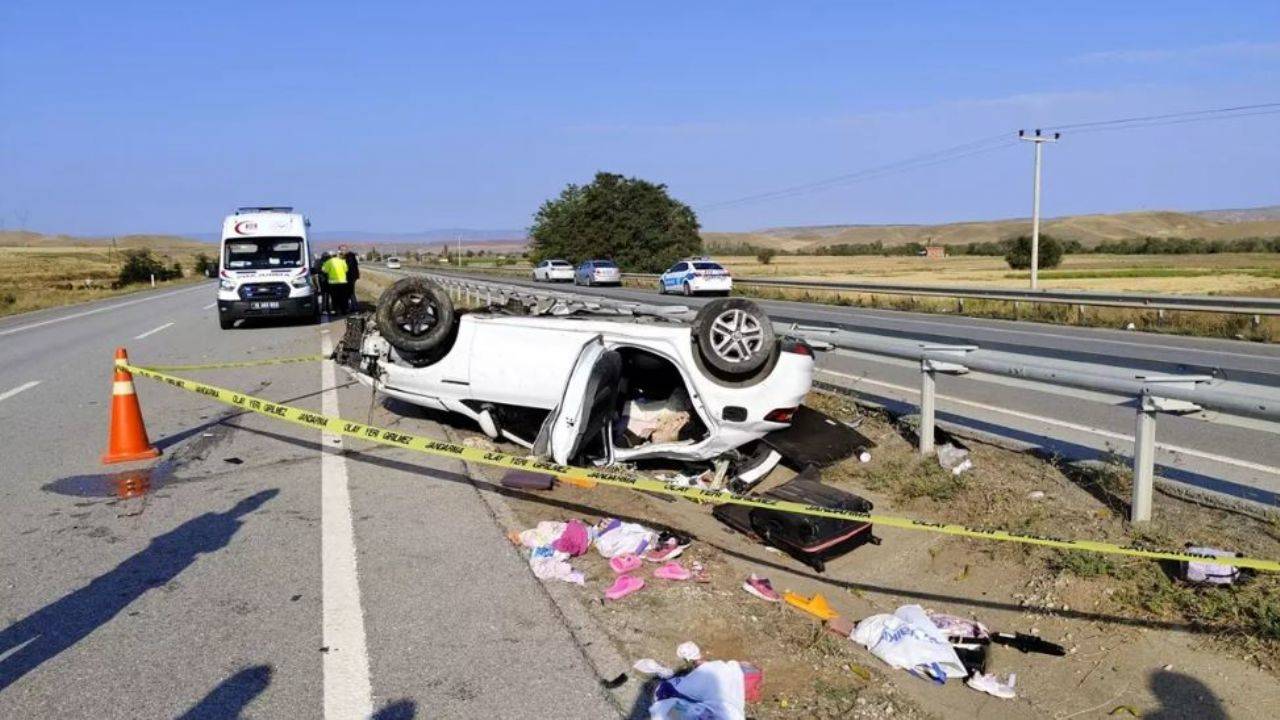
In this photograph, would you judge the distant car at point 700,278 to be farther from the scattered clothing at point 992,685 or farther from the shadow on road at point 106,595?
the scattered clothing at point 992,685

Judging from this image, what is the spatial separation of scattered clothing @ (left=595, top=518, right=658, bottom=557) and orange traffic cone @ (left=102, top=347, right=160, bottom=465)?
13.8 ft

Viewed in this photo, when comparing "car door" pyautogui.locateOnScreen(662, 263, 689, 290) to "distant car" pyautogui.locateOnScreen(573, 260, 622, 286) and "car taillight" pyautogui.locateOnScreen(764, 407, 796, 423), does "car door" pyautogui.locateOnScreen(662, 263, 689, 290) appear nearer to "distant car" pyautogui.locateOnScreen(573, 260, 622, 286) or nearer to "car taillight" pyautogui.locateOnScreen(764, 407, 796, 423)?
"distant car" pyautogui.locateOnScreen(573, 260, 622, 286)

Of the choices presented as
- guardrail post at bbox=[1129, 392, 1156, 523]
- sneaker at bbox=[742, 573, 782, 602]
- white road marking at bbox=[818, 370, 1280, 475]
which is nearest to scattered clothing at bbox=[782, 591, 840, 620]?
sneaker at bbox=[742, 573, 782, 602]

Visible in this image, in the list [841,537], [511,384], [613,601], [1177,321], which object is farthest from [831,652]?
[1177,321]

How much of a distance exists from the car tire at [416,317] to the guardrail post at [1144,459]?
16.4 feet

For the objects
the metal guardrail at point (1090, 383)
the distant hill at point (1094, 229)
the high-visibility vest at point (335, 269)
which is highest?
the high-visibility vest at point (335, 269)

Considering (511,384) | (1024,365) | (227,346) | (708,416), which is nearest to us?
(1024,365)

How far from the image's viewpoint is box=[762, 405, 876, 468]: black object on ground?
673 cm

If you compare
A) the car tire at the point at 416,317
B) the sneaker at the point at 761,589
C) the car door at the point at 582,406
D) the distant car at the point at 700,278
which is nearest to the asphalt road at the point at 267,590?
the car door at the point at 582,406

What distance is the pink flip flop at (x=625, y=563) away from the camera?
16.1 ft

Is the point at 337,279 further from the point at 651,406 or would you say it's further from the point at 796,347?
the point at 796,347

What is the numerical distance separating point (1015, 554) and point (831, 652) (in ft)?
5.26

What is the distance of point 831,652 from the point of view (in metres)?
4.11

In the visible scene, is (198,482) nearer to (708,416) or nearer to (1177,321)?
(708,416)
